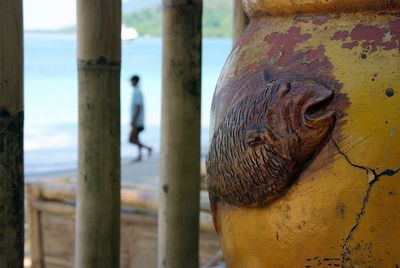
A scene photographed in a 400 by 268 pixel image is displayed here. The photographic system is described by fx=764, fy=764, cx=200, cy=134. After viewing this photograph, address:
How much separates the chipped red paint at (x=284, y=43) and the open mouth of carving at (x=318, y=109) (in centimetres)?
15

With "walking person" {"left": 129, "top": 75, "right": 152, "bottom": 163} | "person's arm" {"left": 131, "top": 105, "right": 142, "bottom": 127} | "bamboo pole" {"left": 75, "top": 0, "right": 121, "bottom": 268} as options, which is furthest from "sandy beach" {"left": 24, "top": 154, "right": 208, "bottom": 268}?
"bamboo pole" {"left": 75, "top": 0, "right": 121, "bottom": 268}

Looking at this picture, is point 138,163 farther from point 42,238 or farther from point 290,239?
point 290,239

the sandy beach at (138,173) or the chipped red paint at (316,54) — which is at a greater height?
the chipped red paint at (316,54)

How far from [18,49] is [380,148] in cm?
107

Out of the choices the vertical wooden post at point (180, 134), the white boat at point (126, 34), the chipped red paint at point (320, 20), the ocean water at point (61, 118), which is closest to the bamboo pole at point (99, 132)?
the white boat at point (126, 34)

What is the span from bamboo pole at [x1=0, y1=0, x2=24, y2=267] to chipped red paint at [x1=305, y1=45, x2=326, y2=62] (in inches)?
33.7

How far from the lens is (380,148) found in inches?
64.4

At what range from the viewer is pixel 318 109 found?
1691mm

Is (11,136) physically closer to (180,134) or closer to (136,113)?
(180,134)

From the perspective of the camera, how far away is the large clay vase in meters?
1.65

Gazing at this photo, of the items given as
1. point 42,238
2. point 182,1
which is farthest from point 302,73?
point 42,238

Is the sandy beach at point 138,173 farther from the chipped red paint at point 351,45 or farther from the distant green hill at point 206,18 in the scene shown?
the distant green hill at point 206,18

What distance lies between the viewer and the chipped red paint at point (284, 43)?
1.79 metres

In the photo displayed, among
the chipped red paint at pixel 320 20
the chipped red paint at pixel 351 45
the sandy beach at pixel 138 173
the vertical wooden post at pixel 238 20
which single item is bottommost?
the sandy beach at pixel 138 173
